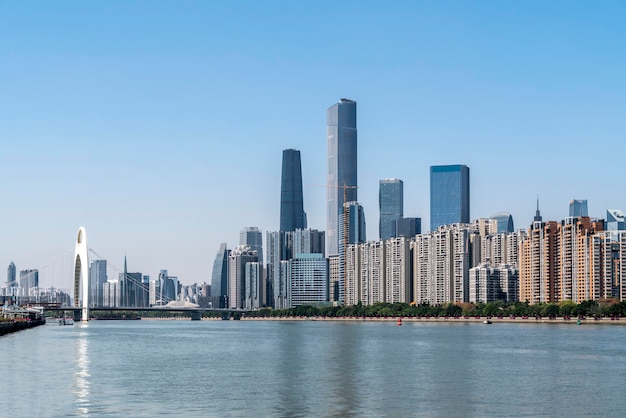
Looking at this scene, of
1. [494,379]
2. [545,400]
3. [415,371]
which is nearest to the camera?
[545,400]

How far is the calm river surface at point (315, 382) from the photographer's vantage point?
51.1 m

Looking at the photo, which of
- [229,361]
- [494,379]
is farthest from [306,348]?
[494,379]

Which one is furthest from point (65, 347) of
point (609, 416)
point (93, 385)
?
point (609, 416)

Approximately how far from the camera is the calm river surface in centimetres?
5112

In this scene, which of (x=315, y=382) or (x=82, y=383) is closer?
(x=82, y=383)

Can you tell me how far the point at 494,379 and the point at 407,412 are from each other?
61.2 ft

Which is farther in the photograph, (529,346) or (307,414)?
(529,346)

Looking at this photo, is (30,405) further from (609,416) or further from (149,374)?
(609,416)

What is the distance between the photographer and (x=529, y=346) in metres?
108

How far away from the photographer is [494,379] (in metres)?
66.9

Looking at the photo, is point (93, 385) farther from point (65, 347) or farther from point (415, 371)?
point (65, 347)

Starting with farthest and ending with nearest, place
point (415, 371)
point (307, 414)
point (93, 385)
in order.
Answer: point (415, 371) < point (93, 385) < point (307, 414)

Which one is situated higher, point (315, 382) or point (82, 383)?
point (82, 383)

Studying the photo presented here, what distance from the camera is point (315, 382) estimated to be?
2549 inches
